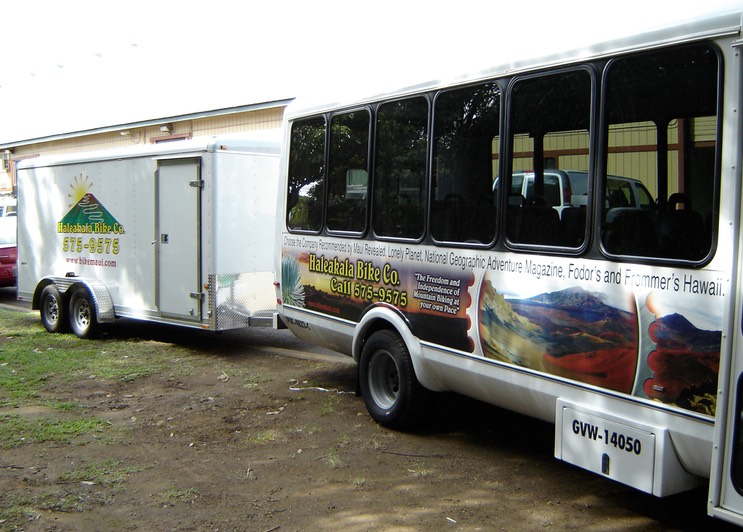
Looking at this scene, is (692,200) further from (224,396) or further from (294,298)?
(224,396)

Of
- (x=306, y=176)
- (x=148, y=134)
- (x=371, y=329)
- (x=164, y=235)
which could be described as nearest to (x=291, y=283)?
(x=306, y=176)

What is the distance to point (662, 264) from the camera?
13.4ft

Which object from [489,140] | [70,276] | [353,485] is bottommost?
[353,485]

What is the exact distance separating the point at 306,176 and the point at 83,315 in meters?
4.89

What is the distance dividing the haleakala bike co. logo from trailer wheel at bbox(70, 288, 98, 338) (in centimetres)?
64

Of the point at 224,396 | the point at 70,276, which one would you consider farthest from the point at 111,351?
the point at 224,396

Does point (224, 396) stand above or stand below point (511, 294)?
below

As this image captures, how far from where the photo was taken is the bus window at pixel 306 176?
24.2 ft

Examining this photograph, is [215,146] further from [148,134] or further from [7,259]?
[148,134]

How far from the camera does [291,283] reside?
773cm

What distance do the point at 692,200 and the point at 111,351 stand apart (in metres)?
7.74

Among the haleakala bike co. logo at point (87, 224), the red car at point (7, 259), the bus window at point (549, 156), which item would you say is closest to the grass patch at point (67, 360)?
the haleakala bike co. logo at point (87, 224)

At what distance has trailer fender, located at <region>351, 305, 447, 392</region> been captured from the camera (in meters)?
6.03

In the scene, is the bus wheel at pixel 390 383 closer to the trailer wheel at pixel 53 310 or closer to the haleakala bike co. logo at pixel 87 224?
the haleakala bike co. logo at pixel 87 224
